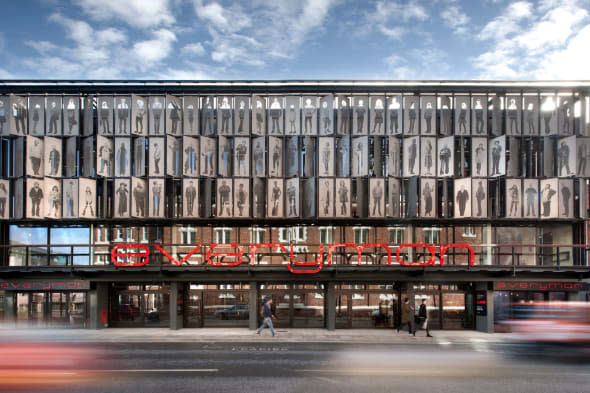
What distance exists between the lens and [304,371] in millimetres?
12578

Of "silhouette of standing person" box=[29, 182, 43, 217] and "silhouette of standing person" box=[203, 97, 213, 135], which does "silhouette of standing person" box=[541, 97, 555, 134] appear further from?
"silhouette of standing person" box=[29, 182, 43, 217]

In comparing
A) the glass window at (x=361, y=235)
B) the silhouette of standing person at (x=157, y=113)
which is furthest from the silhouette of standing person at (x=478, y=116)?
the silhouette of standing person at (x=157, y=113)

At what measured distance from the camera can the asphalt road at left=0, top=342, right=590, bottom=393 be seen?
10.8m

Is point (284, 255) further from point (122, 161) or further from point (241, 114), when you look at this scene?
point (122, 161)

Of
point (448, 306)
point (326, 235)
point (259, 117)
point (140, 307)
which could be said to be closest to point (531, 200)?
point (448, 306)

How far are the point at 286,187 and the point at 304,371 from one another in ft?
40.9

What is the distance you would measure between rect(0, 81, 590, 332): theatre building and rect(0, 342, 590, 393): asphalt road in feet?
19.9

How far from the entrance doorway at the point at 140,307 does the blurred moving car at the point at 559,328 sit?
60.1 ft

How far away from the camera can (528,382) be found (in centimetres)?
1141

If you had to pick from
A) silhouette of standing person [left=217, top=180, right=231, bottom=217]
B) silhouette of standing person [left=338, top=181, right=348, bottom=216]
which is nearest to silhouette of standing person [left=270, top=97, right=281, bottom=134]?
silhouette of standing person [left=217, top=180, right=231, bottom=217]

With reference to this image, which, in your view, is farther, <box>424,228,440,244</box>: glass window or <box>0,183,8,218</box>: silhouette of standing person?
<box>424,228,440,244</box>: glass window

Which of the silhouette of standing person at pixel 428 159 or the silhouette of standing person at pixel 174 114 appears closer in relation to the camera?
the silhouette of standing person at pixel 428 159

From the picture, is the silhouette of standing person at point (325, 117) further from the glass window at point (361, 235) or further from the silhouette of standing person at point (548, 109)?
the silhouette of standing person at point (548, 109)

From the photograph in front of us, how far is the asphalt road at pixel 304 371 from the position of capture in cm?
1080
